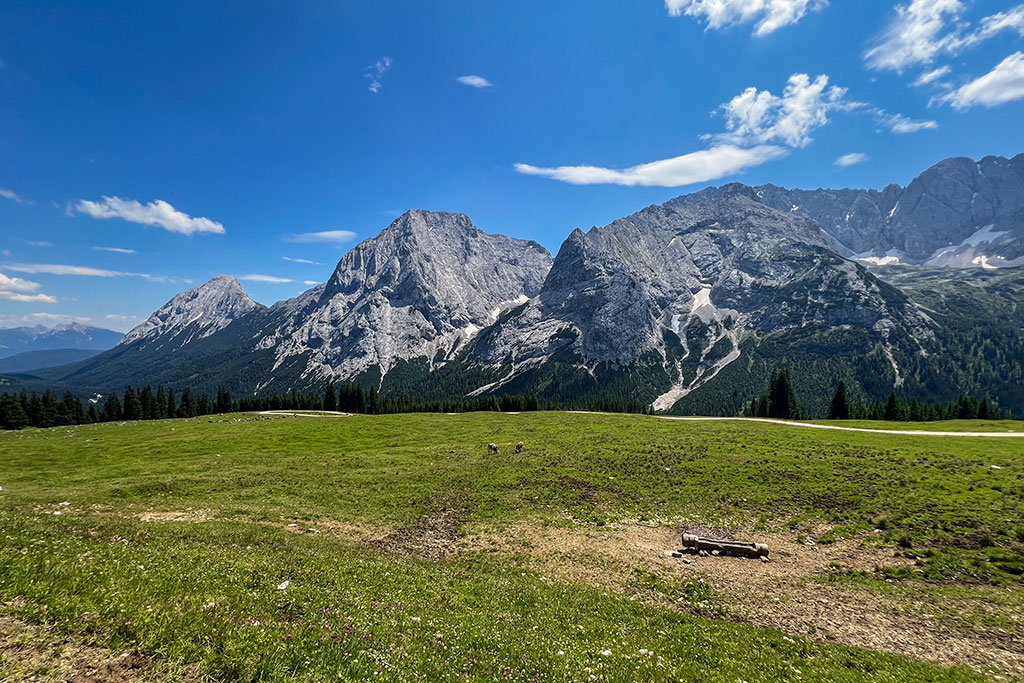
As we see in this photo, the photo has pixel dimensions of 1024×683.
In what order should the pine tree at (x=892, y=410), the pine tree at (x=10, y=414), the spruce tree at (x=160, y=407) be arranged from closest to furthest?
1. the pine tree at (x=10, y=414)
2. the pine tree at (x=892, y=410)
3. the spruce tree at (x=160, y=407)

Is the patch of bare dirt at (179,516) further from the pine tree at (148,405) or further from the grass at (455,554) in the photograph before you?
the pine tree at (148,405)

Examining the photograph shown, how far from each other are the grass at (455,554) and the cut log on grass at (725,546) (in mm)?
3745

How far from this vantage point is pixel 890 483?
3241 centimetres

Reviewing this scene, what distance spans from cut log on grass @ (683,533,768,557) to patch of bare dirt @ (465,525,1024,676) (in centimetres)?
46

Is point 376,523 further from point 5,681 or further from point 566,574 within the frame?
point 5,681

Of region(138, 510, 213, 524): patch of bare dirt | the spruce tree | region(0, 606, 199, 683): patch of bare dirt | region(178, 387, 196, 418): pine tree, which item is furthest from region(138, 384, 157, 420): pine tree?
region(0, 606, 199, 683): patch of bare dirt

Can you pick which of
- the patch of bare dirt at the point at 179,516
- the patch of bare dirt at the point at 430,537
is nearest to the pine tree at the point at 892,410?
the patch of bare dirt at the point at 430,537

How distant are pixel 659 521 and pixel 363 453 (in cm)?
3594

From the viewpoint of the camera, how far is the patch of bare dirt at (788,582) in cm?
1472

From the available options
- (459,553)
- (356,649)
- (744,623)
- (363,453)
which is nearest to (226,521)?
(459,553)

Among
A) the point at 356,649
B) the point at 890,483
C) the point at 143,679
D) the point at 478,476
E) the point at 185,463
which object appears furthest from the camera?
the point at 185,463

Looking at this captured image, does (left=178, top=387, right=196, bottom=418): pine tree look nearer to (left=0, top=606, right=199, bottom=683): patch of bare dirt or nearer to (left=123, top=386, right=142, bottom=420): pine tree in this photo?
(left=123, top=386, right=142, bottom=420): pine tree

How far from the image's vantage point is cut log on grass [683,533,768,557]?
23359 mm

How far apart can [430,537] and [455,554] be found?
3356mm
